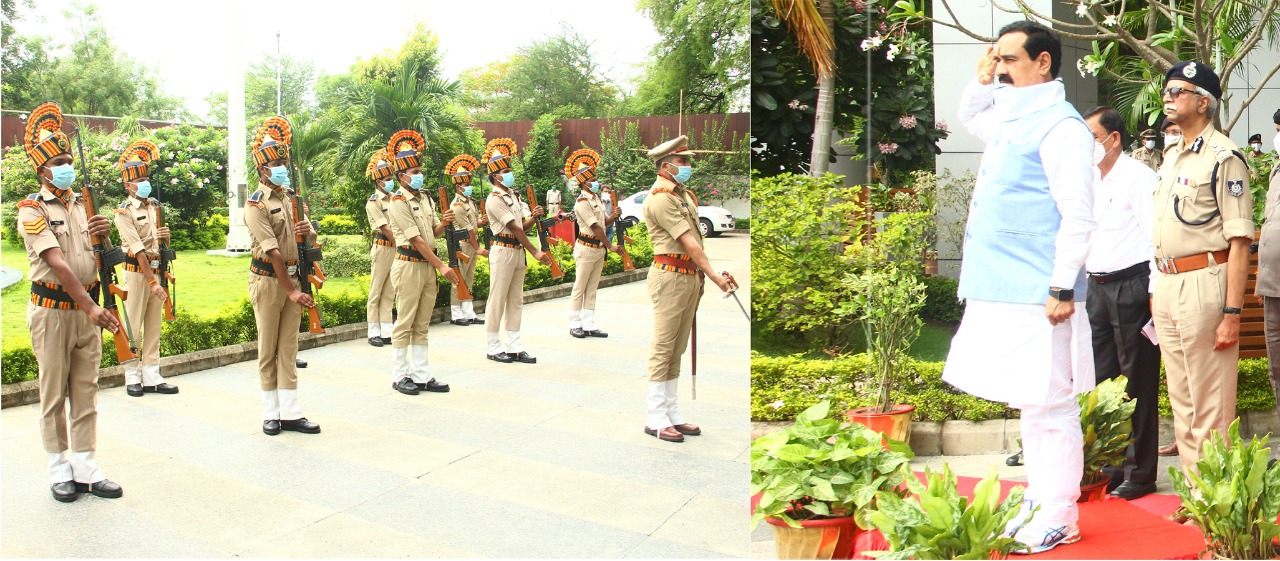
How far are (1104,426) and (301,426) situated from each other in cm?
321

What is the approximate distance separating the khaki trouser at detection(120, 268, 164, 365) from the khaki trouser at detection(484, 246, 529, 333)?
1.86 metres

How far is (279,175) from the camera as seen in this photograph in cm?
416

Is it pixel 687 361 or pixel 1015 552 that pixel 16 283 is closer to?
pixel 687 361

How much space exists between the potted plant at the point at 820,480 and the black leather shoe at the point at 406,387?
303cm

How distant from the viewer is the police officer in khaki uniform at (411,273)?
504 cm

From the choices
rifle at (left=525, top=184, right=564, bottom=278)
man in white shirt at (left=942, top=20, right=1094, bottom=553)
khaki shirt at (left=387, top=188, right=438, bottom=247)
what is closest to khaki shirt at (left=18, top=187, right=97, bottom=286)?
khaki shirt at (left=387, top=188, right=438, bottom=247)

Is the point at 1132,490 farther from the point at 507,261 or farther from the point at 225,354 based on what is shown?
the point at 225,354

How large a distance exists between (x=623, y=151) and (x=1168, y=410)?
2316mm

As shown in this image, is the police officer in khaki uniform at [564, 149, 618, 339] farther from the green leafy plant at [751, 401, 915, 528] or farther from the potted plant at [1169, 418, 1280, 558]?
the potted plant at [1169, 418, 1280, 558]

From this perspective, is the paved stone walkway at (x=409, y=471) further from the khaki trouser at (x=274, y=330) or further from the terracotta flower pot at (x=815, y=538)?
the terracotta flower pot at (x=815, y=538)

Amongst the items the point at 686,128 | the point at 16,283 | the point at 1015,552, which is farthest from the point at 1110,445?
the point at 16,283

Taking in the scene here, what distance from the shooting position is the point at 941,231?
232cm

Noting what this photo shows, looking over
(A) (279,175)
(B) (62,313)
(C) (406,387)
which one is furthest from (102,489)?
(C) (406,387)

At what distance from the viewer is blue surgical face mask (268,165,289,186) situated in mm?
4141
